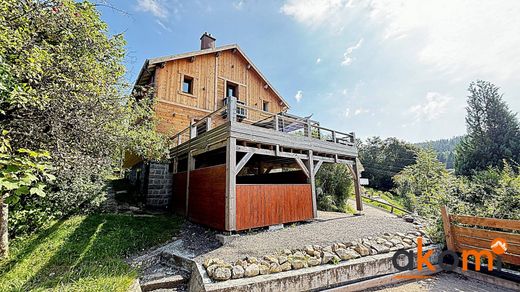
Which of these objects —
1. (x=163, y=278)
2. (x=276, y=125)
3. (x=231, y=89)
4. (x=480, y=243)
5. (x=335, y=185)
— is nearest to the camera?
(x=163, y=278)

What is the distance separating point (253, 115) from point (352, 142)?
20.3 feet

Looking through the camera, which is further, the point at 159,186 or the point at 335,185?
the point at 335,185

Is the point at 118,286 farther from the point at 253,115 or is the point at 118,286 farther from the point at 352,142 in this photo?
the point at 253,115

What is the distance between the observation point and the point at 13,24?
11.1 ft

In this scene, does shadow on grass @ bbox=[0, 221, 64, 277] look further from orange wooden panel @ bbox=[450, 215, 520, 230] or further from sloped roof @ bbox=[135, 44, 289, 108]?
orange wooden panel @ bbox=[450, 215, 520, 230]

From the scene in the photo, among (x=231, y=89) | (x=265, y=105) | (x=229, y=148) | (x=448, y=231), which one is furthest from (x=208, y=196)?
(x=265, y=105)

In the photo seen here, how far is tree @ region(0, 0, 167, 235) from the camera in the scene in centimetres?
330

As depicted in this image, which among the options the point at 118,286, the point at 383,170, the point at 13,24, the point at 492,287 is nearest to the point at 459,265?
the point at 492,287

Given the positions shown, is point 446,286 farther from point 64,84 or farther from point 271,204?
point 64,84

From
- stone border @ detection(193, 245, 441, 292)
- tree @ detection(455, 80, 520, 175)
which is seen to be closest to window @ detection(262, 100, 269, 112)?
stone border @ detection(193, 245, 441, 292)

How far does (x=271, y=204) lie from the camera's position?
22.8 feet

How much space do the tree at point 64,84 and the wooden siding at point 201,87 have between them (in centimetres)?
493

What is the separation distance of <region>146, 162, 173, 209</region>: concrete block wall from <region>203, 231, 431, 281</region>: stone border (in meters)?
6.55

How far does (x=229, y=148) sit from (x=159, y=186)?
18.5ft
